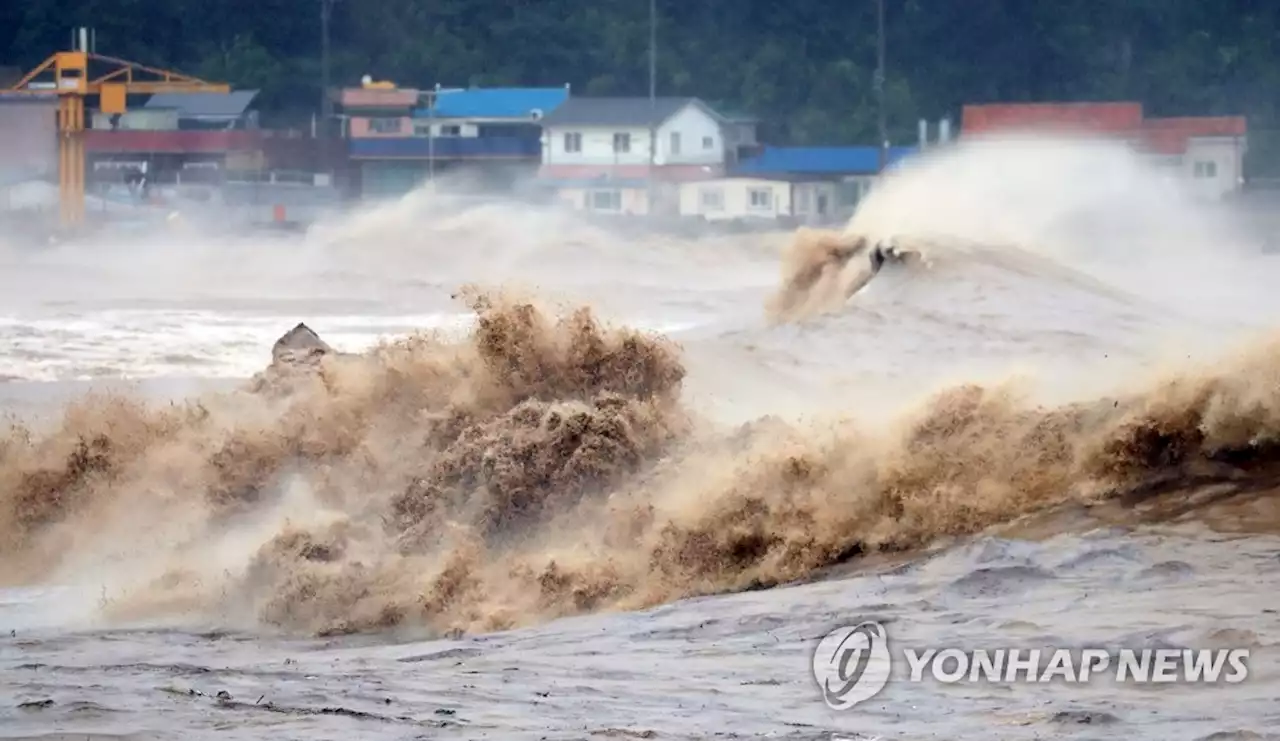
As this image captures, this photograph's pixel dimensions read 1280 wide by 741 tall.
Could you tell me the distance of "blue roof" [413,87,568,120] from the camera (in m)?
64.7

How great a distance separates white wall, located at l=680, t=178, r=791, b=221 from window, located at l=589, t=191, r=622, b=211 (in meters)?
1.92

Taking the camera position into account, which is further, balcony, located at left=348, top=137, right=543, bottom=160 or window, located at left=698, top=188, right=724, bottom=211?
balcony, located at left=348, top=137, right=543, bottom=160

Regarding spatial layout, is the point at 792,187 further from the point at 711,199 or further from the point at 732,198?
the point at 711,199

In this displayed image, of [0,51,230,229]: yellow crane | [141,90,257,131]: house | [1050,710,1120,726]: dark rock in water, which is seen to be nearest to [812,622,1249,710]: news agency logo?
[1050,710,1120,726]: dark rock in water

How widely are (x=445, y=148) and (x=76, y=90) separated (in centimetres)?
1191

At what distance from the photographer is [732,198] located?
5912cm

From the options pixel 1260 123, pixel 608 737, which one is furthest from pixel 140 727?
pixel 1260 123

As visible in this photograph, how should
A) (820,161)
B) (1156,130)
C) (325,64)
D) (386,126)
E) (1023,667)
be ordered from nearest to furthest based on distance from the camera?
(1023,667)
(1156,130)
(820,161)
(386,126)
(325,64)

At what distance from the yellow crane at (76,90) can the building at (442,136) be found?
5623mm

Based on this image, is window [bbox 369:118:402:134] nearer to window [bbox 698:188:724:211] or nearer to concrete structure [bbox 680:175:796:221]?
concrete structure [bbox 680:175:796:221]

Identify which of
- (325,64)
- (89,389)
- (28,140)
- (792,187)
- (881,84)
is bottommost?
(89,389)

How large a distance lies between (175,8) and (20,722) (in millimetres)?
68959

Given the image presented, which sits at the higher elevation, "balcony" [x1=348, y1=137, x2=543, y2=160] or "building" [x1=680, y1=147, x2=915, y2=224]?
"balcony" [x1=348, y1=137, x2=543, y2=160]

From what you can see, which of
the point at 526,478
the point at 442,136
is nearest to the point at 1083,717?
the point at 526,478
